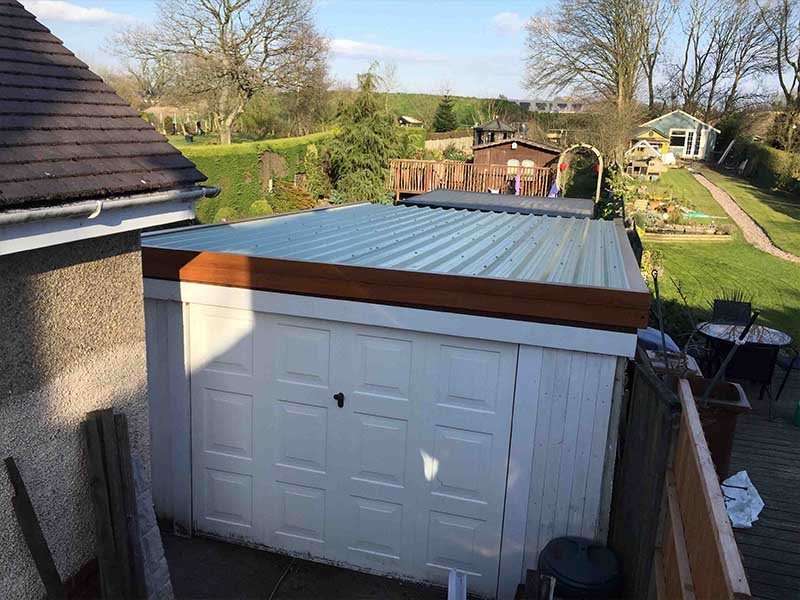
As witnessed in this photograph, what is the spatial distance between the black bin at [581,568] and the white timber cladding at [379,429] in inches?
8.3

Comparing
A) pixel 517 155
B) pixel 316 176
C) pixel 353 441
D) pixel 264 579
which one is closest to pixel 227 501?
pixel 264 579

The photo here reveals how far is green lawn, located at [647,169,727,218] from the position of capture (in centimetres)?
2577

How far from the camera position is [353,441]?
543 cm

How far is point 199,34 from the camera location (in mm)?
33531

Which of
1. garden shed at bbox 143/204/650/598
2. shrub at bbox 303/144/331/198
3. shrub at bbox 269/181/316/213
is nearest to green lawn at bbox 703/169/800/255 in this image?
shrub at bbox 303/144/331/198

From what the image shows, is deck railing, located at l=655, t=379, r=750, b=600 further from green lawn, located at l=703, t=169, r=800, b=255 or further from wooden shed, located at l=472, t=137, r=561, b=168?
wooden shed, located at l=472, t=137, r=561, b=168

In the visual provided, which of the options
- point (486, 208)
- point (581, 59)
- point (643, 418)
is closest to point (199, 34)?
point (581, 59)

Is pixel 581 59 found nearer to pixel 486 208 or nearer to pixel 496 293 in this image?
pixel 486 208

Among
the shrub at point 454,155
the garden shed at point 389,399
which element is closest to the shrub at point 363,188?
the shrub at point 454,155

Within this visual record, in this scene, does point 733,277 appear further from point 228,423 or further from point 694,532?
point 694,532

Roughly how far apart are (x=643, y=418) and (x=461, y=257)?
7.09 ft

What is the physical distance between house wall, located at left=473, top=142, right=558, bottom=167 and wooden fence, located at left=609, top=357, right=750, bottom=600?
21421 millimetres

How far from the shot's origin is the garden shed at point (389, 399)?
4844 mm

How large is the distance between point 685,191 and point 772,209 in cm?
442
